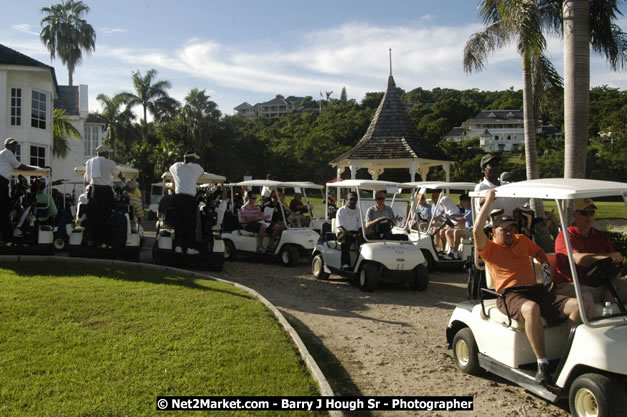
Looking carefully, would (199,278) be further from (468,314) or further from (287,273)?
(468,314)

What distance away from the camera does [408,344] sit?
6117mm

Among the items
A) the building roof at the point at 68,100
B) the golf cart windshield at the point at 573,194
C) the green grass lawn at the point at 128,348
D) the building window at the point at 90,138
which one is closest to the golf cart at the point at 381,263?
the green grass lawn at the point at 128,348

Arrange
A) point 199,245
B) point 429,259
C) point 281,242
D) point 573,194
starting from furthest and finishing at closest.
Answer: point 281,242, point 429,259, point 199,245, point 573,194

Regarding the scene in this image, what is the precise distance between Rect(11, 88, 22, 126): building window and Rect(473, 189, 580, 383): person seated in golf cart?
24575 mm

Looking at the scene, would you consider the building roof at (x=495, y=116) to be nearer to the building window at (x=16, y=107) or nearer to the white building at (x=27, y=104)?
the white building at (x=27, y=104)

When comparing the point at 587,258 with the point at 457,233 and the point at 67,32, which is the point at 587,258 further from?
the point at 67,32

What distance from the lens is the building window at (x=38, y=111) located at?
24.9 m

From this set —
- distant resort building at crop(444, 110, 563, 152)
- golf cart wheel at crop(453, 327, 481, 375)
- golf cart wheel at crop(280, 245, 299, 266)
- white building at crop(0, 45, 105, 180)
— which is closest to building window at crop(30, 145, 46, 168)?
white building at crop(0, 45, 105, 180)

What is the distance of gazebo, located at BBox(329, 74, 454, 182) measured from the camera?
2056 centimetres

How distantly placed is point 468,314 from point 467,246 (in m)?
6.68

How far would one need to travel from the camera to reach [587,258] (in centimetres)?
487

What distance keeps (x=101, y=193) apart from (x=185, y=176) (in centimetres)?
152

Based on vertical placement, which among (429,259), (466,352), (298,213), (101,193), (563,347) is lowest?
(466,352)

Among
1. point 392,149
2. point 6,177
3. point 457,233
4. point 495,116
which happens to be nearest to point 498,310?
point 457,233
